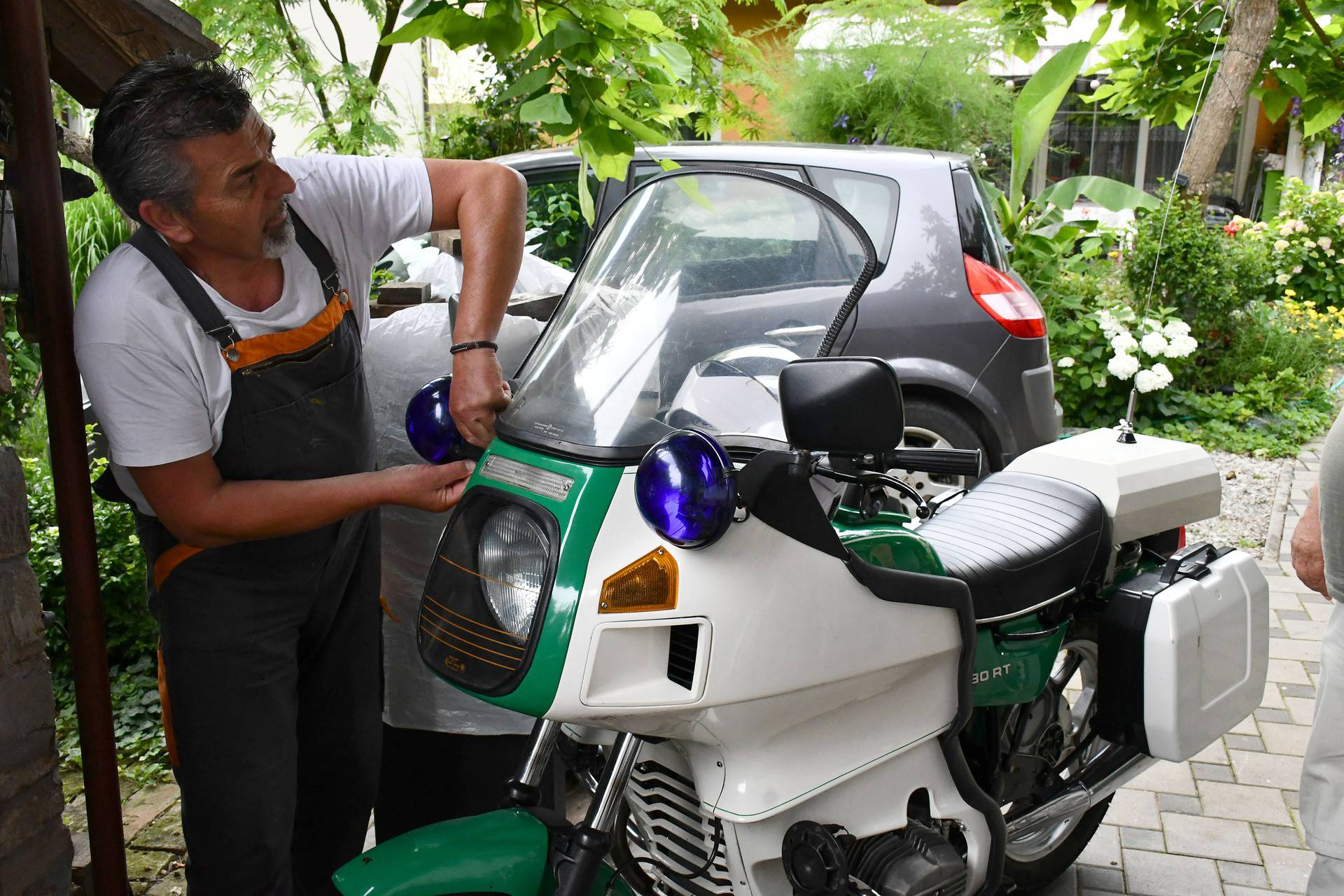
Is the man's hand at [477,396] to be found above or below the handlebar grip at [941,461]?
above

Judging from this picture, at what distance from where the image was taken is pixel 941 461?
69.8 inches

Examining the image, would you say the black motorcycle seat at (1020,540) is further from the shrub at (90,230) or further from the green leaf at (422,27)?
the shrub at (90,230)

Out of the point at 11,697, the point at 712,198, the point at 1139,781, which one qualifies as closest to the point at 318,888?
the point at 11,697

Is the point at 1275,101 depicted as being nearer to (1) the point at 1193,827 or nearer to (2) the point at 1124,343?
(1) the point at 1193,827

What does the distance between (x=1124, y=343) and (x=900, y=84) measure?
2385mm

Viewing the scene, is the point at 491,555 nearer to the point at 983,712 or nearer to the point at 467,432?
the point at 467,432

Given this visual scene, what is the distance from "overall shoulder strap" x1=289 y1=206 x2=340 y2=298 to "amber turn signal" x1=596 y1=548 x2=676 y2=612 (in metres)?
0.95

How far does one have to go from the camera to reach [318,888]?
248 cm

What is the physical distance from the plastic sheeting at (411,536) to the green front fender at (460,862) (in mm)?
703

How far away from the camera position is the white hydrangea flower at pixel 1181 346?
7062 mm

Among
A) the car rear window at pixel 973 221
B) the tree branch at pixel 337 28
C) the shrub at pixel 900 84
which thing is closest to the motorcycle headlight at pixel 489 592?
the car rear window at pixel 973 221

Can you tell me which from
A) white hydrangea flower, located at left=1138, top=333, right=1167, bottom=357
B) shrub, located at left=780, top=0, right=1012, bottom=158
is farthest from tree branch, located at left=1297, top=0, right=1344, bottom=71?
shrub, located at left=780, top=0, right=1012, bottom=158

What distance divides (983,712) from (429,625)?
1.23m

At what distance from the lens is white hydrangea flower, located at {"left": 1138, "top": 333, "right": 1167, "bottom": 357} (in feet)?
22.9
